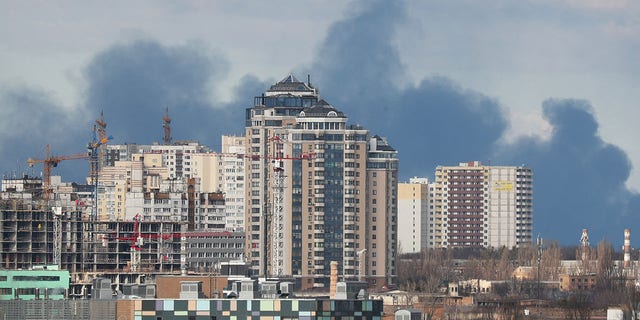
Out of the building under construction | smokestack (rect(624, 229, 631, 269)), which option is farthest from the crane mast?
smokestack (rect(624, 229, 631, 269))


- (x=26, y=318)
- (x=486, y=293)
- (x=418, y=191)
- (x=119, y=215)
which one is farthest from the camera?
(x=418, y=191)

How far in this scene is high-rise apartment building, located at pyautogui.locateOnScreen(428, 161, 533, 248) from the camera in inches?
6959

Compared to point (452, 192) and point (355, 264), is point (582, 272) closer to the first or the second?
point (355, 264)

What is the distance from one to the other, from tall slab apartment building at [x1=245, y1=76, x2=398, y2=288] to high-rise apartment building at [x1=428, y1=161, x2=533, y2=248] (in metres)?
51.6

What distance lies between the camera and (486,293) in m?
115

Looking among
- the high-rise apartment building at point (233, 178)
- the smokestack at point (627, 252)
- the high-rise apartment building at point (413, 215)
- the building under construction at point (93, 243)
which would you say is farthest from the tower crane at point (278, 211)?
the high-rise apartment building at point (413, 215)

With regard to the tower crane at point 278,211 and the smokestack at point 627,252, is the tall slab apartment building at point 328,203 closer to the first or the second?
the tower crane at point 278,211

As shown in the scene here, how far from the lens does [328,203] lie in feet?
404

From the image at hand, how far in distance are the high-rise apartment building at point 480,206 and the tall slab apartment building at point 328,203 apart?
169 ft

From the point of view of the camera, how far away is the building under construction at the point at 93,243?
378 feet

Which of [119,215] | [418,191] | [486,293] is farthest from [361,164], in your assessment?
[418,191]

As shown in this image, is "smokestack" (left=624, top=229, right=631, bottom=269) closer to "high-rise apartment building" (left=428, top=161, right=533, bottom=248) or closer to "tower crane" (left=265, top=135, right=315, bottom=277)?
"tower crane" (left=265, top=135, right=315, bottom=277)

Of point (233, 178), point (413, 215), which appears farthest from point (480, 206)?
point (233, 178)

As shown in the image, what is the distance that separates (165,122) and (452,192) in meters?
22.1
